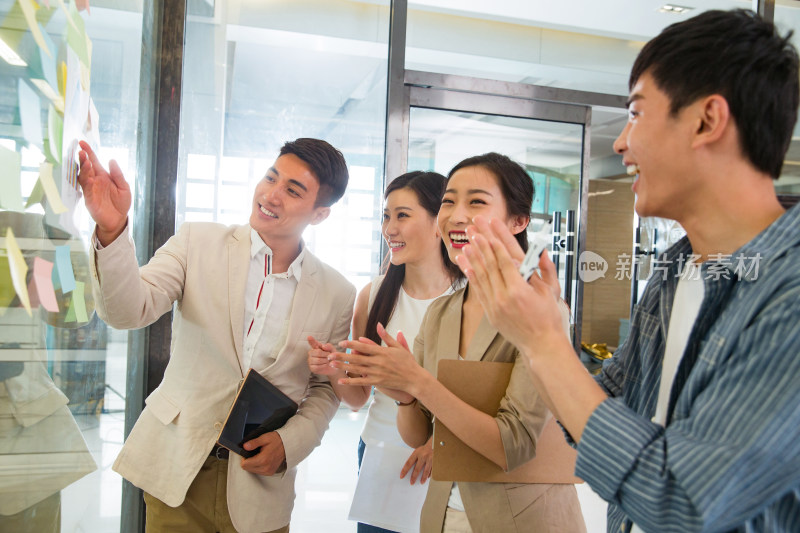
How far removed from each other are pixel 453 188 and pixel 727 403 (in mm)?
958

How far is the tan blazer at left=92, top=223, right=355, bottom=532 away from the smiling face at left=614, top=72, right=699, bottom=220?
3.28 feet

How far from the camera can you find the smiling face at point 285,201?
1676 millimetres

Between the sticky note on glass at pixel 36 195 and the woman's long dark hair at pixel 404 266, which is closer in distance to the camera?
the sticky note on glass at pixel 36 195

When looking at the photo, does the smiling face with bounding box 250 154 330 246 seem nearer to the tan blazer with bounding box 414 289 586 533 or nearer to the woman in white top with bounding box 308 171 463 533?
the woman in white top with bounding box 308 171 463 533

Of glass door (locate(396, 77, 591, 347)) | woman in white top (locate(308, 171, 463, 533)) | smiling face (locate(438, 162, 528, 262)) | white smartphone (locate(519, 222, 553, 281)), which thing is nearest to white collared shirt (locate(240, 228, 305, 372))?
woman in white top (locate(308, 171, 463, 533))

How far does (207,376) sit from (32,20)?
0.89m

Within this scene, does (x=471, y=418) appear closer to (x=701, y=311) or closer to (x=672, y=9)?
(x=701, y=311)

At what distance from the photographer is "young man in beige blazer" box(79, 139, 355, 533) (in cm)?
149

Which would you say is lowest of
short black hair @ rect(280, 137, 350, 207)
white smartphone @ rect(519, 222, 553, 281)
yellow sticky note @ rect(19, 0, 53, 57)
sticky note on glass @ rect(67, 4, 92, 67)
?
white smartphone @ rect(519, 222, 553, 281)

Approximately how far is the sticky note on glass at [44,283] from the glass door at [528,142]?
2379mm

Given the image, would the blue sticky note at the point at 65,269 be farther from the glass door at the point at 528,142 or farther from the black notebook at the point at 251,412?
the glass door at the point at 528,142

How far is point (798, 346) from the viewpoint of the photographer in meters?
0.68

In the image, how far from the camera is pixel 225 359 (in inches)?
60.4

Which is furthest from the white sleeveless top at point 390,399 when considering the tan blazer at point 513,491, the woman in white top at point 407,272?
the tan blazer at point 513,491
